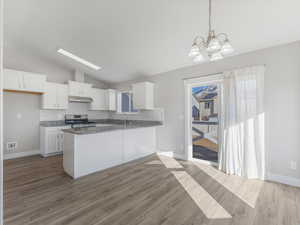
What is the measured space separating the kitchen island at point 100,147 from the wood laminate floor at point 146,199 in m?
0.20

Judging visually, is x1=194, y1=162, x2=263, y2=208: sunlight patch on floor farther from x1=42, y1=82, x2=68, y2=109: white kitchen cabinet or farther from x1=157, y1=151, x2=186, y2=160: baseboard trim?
x1=42, y1=82, x2=68, y2=109: white kitchen cabinet

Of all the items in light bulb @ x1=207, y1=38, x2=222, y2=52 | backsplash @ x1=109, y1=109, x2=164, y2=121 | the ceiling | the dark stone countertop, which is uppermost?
the ceiling

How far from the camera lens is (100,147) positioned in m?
2.92

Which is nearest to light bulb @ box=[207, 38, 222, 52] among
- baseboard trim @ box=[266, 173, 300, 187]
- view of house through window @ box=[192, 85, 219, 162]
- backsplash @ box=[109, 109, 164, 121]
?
view of house through window @ box=[192, 85, 219, 162]

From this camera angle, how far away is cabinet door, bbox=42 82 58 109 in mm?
4051

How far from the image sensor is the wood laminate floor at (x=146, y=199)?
5.32ft

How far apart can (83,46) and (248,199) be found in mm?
4227

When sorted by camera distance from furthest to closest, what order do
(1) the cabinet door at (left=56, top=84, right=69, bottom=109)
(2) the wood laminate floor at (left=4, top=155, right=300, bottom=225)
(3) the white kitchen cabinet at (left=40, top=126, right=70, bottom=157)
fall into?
1. (1) the cabinet door at (left=56, top=84, right=69, bottom=109)
2. (3) the white kitchen cabinet at (left=40, top=126, right=70, bottom=157)
3. (2) the wood laminate floor at (left=4, top=155, right=300, bottom=225)

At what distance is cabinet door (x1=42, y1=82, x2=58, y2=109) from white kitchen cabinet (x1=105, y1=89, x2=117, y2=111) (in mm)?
1662

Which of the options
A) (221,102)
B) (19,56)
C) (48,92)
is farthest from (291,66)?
(19,56)

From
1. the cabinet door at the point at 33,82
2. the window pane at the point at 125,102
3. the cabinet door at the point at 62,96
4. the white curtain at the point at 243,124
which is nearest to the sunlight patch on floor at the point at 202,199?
the white curtain at the point at 243,124

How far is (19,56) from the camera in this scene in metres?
3.90

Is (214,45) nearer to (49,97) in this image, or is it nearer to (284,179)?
(284,179)

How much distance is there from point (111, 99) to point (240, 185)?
4557 mm
